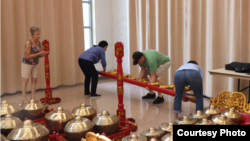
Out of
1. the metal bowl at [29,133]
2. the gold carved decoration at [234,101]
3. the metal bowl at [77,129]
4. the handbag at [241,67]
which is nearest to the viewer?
the metal bowl at [29,133]

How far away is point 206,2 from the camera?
4.25m

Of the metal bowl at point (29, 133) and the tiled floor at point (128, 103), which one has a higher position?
the metal bowl at point (29, 133)

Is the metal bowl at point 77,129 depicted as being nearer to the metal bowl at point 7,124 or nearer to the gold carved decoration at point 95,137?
the gold carved decoration at point 95,137

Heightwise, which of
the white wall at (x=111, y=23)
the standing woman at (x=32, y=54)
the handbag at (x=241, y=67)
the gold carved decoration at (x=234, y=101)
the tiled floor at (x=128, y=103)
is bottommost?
the tiled floor at (x=128, y=103)

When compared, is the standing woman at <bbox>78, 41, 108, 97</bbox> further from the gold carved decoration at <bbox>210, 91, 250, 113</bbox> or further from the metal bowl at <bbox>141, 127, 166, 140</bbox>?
the metal bowl at <bbox>141, 127, 166, 140</bbox>

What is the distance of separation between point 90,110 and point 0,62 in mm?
3481

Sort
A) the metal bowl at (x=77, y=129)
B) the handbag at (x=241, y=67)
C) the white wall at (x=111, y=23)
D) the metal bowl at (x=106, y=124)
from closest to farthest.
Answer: the metal bowl at (x=77, y=129) < the metal bowl at (x=106, y=124) < the handbag at (x=241, y=67) < the white wall at (x=111, y=23)

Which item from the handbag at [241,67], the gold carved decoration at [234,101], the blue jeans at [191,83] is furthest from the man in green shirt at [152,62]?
the gold carved decoration at [234,101]

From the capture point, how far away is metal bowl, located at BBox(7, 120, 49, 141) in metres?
1.43

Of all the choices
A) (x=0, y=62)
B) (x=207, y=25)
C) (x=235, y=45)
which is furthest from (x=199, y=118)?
(x=0, y=62)

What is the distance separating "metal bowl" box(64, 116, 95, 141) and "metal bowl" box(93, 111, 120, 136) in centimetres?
8

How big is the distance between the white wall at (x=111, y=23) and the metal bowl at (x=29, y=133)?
4.84 meters

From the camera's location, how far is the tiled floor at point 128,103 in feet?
11.0

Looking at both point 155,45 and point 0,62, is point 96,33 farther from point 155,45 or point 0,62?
point 0,62
